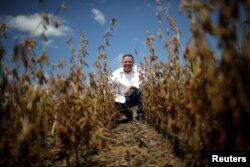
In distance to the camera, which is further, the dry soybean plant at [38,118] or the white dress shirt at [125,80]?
the white dress shirt at [125,80]

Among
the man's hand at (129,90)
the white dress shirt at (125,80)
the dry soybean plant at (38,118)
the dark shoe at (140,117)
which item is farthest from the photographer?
the white dress shirt at (125,80)

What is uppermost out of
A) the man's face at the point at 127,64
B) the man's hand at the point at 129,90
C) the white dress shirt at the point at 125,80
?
the man's face at the point at 127,64

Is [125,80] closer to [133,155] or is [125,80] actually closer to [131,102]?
[131,102]

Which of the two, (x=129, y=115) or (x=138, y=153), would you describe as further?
(x=129, y=115)

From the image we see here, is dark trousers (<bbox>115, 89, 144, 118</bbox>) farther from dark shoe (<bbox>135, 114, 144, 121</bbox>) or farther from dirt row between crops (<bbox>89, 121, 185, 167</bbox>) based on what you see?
dirt row between crops (<bbox>89, 121, 185, 167</bbox>)

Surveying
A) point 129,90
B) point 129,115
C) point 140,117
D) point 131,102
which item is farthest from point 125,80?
point 140,117

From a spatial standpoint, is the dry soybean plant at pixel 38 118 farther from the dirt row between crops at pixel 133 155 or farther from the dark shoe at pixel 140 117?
the dark shoe at pixel 140 117

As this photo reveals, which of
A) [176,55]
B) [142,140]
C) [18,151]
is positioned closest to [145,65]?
[142,140]

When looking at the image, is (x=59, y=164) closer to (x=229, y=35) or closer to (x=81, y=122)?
(x=81, y=122)

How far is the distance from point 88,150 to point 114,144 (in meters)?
0.54

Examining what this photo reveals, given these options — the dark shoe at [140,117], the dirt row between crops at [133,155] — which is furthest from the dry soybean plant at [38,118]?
the dark shoe at [140,117]

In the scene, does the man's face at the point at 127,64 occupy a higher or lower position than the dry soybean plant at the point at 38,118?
higher

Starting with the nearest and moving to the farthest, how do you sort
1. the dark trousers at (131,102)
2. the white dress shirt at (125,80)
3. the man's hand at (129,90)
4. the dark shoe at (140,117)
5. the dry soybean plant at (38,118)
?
the dry soybean plant at (38,118) < the dark shoe at (140,117) < the dark trousers at (131,102) < the man's hand at (129,90) < the white dress shirt at (125,80)

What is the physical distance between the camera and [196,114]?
75.7 inches
